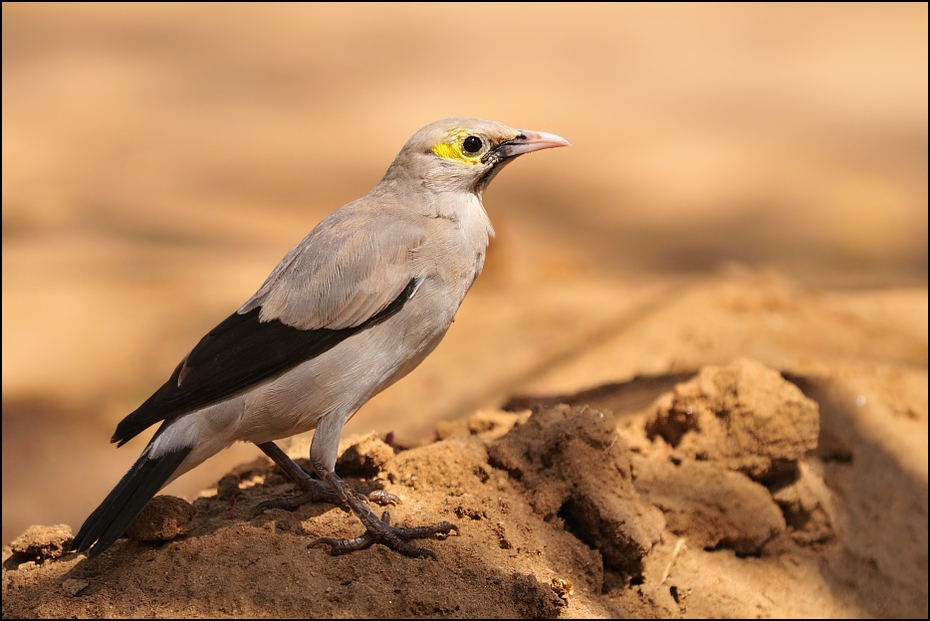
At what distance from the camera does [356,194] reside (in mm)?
11406

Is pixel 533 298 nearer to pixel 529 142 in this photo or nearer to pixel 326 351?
pixel 529 142

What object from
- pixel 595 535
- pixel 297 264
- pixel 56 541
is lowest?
pixel 595 535

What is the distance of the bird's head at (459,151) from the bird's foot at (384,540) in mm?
1417

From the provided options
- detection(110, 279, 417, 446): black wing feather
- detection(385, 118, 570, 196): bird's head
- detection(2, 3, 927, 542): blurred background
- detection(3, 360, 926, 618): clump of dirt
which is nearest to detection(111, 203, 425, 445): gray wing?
detection(110, 279, 417, 446): black wing feather

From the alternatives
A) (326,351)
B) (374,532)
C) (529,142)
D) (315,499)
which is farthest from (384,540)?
(529,142)

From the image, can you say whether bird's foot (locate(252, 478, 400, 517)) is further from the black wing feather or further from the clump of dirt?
the black wing feather

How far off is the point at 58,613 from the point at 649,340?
482 centimetres

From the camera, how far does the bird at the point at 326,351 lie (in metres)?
3.58

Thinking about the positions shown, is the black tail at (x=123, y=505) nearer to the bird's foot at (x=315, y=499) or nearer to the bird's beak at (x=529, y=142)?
the bird's foot at (x=315, y=499)

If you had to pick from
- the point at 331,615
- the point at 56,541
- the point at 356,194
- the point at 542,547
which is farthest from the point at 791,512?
the point at 356,194

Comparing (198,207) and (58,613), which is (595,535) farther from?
(198,207)

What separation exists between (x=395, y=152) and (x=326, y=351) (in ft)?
30.8

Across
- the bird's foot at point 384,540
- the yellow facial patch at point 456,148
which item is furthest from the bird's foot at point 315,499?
the yellow facial patch at point 456,148

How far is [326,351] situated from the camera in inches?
145
